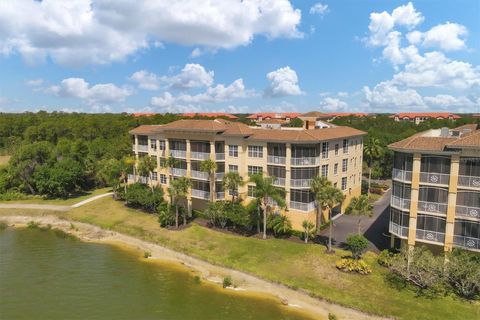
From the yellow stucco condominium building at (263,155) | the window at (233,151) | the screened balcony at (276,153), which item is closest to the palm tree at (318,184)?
the yellow stucco condominium building at (263,155)

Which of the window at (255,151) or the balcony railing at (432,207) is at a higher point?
the window at (255,151)

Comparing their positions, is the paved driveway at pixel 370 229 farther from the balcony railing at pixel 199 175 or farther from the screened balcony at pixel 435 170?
the balcony railing at pixel 199 175

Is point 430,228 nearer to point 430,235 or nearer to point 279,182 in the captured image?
point 430,235

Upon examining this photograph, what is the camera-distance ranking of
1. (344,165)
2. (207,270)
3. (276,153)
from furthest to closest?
(344,165), (276,153), (207,270)

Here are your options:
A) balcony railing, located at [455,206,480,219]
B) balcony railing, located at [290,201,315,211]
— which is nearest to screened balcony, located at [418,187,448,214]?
balcony railing, located at [455,206,480,219]

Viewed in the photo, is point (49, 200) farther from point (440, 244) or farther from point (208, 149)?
point (440, 244)

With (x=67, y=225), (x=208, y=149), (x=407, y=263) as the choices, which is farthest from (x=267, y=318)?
(x=67, y=225)

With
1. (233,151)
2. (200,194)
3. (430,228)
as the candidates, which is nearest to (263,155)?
(233,151)
